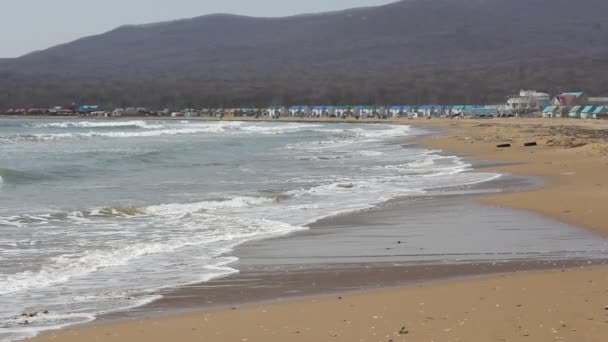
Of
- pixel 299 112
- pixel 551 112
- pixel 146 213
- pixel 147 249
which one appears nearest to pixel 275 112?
pixel 299 112

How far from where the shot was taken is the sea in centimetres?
862

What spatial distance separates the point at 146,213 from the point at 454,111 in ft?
337

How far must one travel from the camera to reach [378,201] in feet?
53.7

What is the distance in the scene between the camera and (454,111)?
115250 millimetres

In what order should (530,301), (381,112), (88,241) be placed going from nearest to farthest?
(530,301) → (88,241) → (381,112)

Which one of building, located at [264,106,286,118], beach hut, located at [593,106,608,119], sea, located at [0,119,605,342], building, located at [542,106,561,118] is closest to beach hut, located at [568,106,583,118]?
building, located at [542,106,561,118]

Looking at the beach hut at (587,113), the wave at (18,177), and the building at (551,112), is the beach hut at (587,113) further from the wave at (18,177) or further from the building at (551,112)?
the wave at (18,177)

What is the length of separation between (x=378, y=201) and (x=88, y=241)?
6099 millimetres

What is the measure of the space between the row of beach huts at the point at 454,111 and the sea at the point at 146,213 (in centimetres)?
6658

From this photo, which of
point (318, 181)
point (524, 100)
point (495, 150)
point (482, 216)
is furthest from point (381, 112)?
point (482, 216)

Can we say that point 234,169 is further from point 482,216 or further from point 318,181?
point 482,216

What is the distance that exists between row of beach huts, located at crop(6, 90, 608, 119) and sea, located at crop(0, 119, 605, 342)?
6658 cm

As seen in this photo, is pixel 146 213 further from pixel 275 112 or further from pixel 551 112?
pixel 275 112

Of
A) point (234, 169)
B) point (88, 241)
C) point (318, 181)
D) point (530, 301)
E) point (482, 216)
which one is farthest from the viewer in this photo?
point (234, 169)
